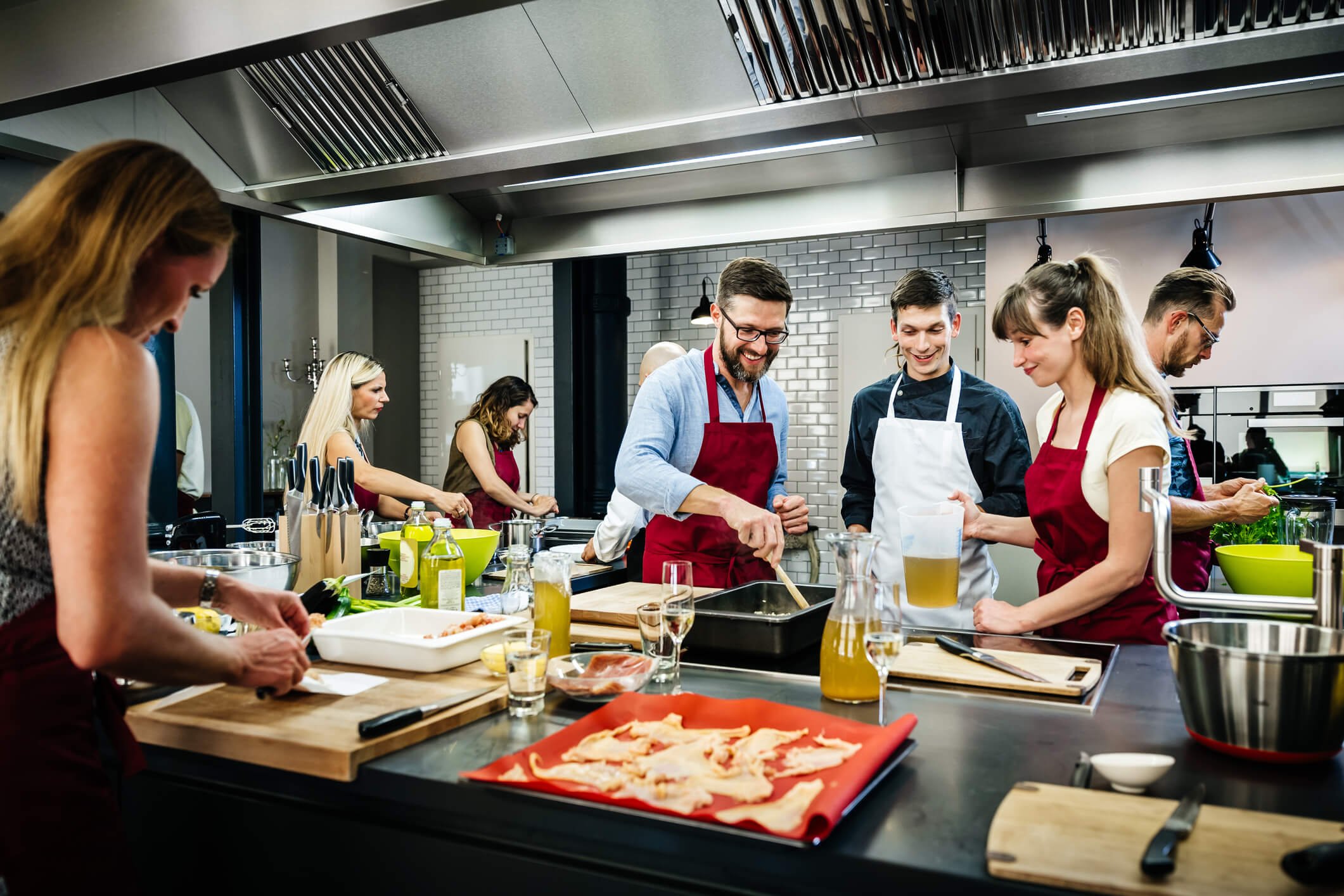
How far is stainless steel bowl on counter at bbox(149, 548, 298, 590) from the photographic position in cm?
217

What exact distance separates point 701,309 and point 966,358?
2205mm

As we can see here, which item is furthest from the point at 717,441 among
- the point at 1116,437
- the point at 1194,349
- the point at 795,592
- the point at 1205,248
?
the point at 1205,248

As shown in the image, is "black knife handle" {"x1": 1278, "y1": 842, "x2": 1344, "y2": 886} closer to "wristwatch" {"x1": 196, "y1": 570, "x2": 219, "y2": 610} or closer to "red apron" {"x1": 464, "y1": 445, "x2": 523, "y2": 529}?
"wristwatch" {"x1": 196, "y1": 570, "x2": 219, "y2": 610}

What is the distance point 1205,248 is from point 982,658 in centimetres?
310

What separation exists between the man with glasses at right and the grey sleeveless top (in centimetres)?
289

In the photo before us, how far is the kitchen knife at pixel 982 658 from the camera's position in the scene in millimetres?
1811

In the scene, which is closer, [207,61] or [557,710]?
[557,710]

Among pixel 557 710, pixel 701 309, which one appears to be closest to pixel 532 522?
pixel 557 710

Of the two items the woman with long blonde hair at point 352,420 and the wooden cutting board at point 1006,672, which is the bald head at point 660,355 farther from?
the wooden cutting board at point 1006,672

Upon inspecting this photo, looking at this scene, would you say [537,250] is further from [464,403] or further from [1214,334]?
[464,403]

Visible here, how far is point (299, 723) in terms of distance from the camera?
153cm

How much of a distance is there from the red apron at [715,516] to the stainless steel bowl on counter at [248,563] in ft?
→ 3.83

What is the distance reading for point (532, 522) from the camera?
10.7 ft

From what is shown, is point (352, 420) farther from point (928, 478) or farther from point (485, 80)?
point (928, 478)
